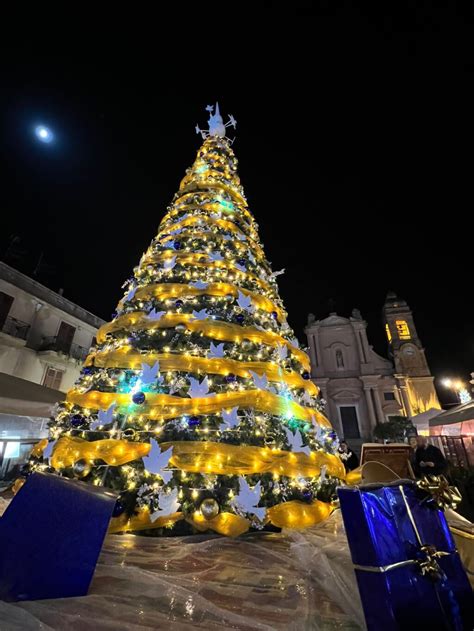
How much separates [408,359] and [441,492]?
22278 millimetres

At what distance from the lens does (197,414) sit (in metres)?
2.58

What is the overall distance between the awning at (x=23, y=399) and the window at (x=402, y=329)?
23265 mm

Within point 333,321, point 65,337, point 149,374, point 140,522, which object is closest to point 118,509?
point 140,522

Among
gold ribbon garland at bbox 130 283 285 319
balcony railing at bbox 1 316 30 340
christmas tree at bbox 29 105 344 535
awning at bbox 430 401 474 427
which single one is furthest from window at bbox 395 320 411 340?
balcony railing at bbox 1 316 30 340

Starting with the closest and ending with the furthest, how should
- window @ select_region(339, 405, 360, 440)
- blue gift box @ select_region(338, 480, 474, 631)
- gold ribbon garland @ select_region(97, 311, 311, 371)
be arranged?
1. blue gift box @ select_region(338, 480, 474, 631)
2. gold ribbon garland @ select_region(97, 311, 311, 371)
3. window @ select_region(339, 405, 360, 440)

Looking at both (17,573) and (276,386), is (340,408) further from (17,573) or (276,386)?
(17,573)

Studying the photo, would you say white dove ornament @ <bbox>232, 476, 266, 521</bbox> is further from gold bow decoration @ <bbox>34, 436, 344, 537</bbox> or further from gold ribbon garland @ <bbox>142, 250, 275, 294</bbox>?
gold ribbon garland @ <bbox>142, 250, 275, 294</bbox>

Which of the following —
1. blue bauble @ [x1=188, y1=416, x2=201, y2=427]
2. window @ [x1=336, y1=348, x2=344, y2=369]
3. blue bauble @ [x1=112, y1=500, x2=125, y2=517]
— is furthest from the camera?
window @ [x1=336, y1=348, x2=344, y2=369]

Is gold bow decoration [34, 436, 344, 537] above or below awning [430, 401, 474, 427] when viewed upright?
below

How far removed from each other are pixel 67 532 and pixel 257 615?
1.03 m

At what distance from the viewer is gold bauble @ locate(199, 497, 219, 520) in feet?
7.22

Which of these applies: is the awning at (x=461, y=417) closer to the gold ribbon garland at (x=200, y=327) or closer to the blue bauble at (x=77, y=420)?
the gold ribbon garland at (x=200, y=327)

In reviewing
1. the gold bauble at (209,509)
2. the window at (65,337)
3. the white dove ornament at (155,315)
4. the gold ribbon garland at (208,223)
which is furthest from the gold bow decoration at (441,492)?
the window at (65,337)

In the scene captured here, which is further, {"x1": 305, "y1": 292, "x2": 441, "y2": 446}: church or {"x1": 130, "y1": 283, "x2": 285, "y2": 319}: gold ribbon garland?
{"x1": 305, "y1": 292, "x2": 441, "y2": 446}: church
